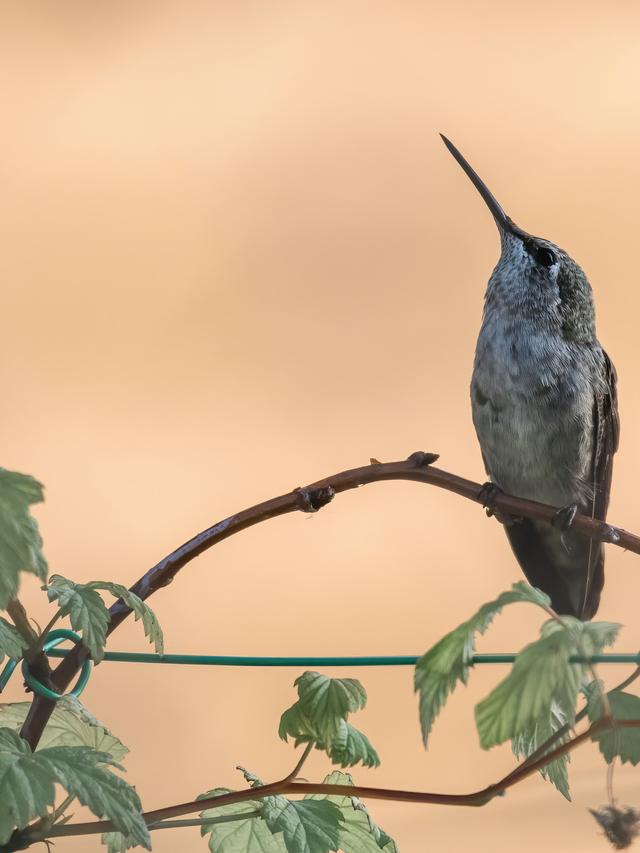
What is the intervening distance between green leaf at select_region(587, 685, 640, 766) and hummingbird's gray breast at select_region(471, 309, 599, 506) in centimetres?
90

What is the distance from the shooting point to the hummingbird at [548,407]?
1.71 metres

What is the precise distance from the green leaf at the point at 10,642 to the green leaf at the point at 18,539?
0.29 ft

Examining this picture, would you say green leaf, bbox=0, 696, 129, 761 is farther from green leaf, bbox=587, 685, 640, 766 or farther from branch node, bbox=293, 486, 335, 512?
green leaf, bbox=587, 685, 640, 766

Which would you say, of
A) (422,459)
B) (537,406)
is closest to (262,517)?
(422,459)

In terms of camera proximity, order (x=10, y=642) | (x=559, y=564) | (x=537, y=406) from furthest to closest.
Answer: (x=559, y=564) → (x=537, y=406) → (x=10, y=642)

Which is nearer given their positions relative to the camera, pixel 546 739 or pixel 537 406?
pixel 546 739

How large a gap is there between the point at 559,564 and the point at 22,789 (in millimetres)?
1291

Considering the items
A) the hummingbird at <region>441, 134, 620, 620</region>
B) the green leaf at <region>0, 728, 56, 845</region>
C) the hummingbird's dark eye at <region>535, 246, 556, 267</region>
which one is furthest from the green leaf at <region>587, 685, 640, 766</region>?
the hummingbird's dark eye at <region>535, 246, 556, 267</region>

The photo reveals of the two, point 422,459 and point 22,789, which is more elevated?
point 422,459

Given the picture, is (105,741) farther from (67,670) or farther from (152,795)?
(152,795)

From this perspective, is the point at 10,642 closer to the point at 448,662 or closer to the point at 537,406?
the point at 448,662

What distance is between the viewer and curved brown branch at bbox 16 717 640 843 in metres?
0.70

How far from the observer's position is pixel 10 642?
756 mm

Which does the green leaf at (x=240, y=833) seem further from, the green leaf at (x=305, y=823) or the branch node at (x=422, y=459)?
the branch node at (x=422, y=459)
